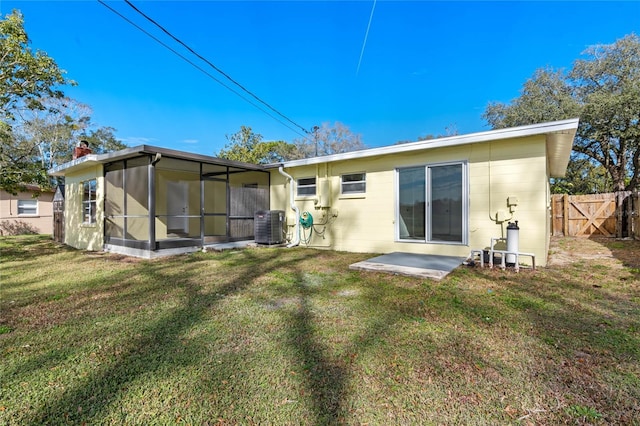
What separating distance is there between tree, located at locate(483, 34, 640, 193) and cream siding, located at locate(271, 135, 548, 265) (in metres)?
10.4

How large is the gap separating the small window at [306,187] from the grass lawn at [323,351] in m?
4.18

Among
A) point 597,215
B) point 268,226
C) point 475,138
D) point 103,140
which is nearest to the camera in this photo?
point 475,138

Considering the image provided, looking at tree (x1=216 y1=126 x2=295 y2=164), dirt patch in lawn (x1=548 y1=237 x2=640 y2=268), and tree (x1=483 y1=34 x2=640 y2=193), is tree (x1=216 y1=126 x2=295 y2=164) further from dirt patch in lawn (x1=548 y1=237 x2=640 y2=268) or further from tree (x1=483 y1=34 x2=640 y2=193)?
dirt patch in lawn (x1=548 y1=237 x2=640 y2=268)

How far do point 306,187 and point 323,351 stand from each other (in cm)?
630

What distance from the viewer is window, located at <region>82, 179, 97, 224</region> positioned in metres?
8.41

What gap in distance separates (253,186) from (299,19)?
6.71 m

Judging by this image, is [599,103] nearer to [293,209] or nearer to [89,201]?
[293,209]

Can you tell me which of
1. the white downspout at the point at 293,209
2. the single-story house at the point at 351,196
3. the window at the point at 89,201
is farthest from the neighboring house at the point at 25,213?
the white downspout at the point at 293,209

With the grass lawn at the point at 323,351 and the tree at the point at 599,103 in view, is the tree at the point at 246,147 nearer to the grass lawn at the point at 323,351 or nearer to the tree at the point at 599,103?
the tree at the point at 599,103

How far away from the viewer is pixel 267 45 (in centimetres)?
1228

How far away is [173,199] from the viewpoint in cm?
972

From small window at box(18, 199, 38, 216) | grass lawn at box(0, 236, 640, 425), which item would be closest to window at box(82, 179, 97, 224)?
grass lawn at box(0, 236, 640, 425)

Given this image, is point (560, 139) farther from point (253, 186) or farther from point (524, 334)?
point (253, 186)

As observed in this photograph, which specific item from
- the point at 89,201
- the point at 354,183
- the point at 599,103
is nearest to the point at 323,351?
the point at 354,183
